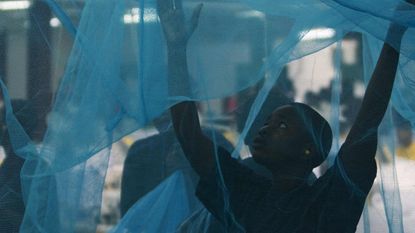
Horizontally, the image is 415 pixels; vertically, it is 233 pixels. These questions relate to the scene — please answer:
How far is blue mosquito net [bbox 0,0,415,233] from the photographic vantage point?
8.07 ft

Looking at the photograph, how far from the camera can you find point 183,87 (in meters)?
2.46

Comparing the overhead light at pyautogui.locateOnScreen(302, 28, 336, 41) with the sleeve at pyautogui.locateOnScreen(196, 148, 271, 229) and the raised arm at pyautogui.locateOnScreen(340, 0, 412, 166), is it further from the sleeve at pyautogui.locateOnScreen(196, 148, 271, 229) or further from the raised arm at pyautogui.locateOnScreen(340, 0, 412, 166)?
the sleeve at pyautogui.locateOnScreen(196, 148, 271, 229)

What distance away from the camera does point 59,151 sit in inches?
97.3

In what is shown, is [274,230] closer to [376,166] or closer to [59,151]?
[376,166]

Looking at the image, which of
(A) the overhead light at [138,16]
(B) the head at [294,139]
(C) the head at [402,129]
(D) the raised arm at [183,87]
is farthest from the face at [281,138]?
(A) the overhead light at [138,16]

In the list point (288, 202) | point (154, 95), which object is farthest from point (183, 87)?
point (288, 202)

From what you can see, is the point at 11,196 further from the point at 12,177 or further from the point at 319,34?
the point at 319,34

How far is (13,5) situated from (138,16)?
41 cm

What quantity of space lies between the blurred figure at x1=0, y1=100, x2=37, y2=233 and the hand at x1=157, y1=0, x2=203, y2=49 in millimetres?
473

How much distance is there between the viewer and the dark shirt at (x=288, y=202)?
250 centimetres

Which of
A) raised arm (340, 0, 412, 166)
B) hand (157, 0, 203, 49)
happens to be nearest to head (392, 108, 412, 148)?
raised arm (340, 0, 412, 166)

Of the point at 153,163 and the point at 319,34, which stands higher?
the point at 319,34

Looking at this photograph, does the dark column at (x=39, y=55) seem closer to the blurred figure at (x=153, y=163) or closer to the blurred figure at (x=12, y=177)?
the blurred figure at (x=12, y=177)

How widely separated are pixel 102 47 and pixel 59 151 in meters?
0.31
